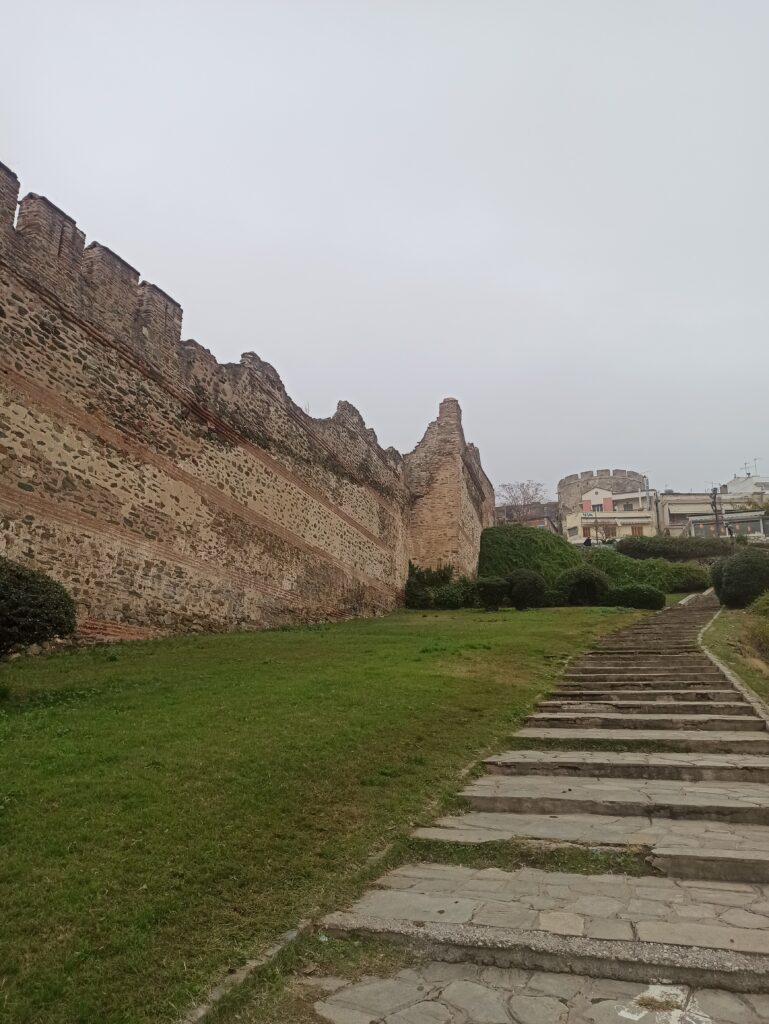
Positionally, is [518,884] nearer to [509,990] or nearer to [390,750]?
[509,990]

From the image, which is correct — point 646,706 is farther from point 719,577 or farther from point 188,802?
point 719,577

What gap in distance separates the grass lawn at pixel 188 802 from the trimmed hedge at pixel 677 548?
37.9m

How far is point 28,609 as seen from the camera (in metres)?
6.70

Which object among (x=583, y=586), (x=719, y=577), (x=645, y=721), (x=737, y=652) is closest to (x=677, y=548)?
(x=719, y=577)

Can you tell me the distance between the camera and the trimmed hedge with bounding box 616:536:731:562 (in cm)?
4344

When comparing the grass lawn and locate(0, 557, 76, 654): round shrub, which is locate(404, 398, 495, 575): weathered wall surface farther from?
locate(0, 557, 76, 654): round shrub

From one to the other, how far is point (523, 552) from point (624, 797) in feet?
85.9

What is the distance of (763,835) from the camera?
434 cm

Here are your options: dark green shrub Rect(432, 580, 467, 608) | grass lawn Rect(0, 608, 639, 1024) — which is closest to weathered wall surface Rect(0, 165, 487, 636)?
grass lawn Rect(0, 608, 639, 1024)

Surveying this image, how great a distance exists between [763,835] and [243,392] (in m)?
13.0

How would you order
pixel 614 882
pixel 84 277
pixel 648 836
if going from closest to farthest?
pixel 614 882 → pixel 648 836 → pixel 84 277

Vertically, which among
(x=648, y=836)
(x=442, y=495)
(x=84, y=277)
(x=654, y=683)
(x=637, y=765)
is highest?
(x=84, y=277)

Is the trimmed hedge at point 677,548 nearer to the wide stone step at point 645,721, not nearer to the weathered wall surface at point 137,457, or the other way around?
the weathered wall surface at point 137,457

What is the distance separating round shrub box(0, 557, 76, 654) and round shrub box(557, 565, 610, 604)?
18.3 metres
